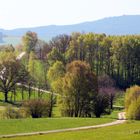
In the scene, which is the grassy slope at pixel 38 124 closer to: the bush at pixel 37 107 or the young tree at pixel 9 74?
the bush at pixel 37 107

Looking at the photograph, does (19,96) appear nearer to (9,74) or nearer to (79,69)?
(9,74)

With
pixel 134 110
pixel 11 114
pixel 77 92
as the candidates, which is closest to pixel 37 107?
pixel 11 114

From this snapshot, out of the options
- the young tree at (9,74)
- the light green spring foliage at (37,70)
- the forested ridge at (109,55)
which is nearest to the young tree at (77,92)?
the young tree at (9,74)

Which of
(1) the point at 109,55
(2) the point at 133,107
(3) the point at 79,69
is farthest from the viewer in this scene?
(1) the point at 109,55

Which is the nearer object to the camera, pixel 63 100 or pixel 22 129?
pixel 22 129

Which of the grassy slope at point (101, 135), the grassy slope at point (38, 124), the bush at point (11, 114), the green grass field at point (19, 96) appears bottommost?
the green grass field at point (19, 96)

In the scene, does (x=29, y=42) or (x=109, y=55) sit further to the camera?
(x=29, y=42)

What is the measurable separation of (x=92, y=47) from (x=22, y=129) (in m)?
71.2

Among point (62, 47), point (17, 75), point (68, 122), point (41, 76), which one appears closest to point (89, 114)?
point (68, 122)

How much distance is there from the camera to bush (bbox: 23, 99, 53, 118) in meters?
67.2

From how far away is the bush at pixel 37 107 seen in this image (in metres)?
67.2

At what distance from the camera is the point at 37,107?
222 ft

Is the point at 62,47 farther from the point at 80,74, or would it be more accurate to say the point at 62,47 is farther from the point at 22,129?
the point at 22,129

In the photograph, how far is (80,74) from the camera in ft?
245
